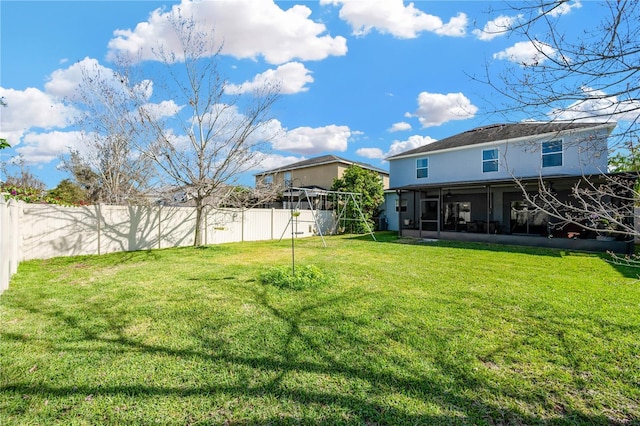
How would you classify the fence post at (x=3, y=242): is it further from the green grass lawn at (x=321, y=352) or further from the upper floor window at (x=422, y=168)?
the upper floor window at (x=422, y=168)

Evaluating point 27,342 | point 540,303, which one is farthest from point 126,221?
point 540,303

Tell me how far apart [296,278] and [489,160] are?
13866mm

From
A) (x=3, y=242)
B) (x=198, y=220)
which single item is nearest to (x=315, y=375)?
(x=3, y=242)

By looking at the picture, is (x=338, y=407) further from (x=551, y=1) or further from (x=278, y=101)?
(x=278, y=101)

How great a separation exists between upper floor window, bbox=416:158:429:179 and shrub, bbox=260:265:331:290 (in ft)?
44.6

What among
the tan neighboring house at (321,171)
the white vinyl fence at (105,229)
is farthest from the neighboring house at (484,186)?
the white vinyl fence at (105,229)

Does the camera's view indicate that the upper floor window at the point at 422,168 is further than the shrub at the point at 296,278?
Yes

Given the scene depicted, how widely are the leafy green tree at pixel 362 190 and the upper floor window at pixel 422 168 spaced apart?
8.22ft

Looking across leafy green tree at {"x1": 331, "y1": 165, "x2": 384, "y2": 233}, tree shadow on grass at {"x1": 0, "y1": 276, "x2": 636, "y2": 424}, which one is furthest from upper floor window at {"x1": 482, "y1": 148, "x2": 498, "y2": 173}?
tree shadow on grass at {"x1": 0, "y1": 276, "x2": 636, "y2": 424}

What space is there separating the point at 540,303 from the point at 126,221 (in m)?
11.8

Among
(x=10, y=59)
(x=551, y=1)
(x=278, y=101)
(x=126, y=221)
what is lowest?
(x=126, y=221)

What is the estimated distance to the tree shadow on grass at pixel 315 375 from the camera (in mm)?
2148

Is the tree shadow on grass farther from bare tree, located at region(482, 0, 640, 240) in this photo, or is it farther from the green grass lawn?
bare tree, located at region(482, 0, 640, 240)

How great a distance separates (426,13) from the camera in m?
4.17
